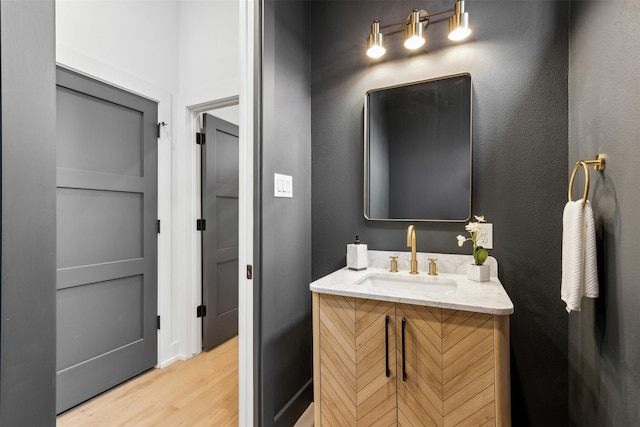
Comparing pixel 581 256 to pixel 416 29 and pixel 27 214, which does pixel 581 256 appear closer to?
pixel 416 29

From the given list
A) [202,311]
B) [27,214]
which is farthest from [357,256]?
[202,311]

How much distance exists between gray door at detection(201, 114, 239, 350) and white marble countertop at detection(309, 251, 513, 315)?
143cm

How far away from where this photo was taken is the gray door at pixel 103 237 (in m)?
1.81

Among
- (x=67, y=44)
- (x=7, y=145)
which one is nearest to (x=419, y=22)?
(x=7, y=145)

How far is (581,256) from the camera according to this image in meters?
1.05

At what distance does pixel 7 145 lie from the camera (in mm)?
639

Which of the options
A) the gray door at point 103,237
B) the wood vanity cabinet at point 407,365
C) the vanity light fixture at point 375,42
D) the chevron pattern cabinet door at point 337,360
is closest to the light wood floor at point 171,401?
the gray door at point 103,237

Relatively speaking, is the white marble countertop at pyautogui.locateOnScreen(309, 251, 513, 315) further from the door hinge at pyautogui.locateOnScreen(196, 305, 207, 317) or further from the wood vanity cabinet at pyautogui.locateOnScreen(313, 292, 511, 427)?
the door hinge at pyautogui.locateOnScreen(196, 305, 207, 317)

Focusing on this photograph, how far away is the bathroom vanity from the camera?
1.08 m

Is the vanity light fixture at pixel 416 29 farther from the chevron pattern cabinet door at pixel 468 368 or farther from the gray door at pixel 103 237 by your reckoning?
the gray door at pixel 103 237

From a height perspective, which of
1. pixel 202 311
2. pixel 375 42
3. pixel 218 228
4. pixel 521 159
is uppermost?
pixel 375 42

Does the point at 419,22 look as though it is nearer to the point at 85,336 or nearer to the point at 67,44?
the point at 67,44

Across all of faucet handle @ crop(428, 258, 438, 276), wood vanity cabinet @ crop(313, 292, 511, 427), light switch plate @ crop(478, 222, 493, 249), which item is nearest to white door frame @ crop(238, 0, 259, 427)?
wood vanity cabinet @ crop(313, 292, 511, 427)

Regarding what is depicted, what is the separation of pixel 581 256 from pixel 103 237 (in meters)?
2.48
